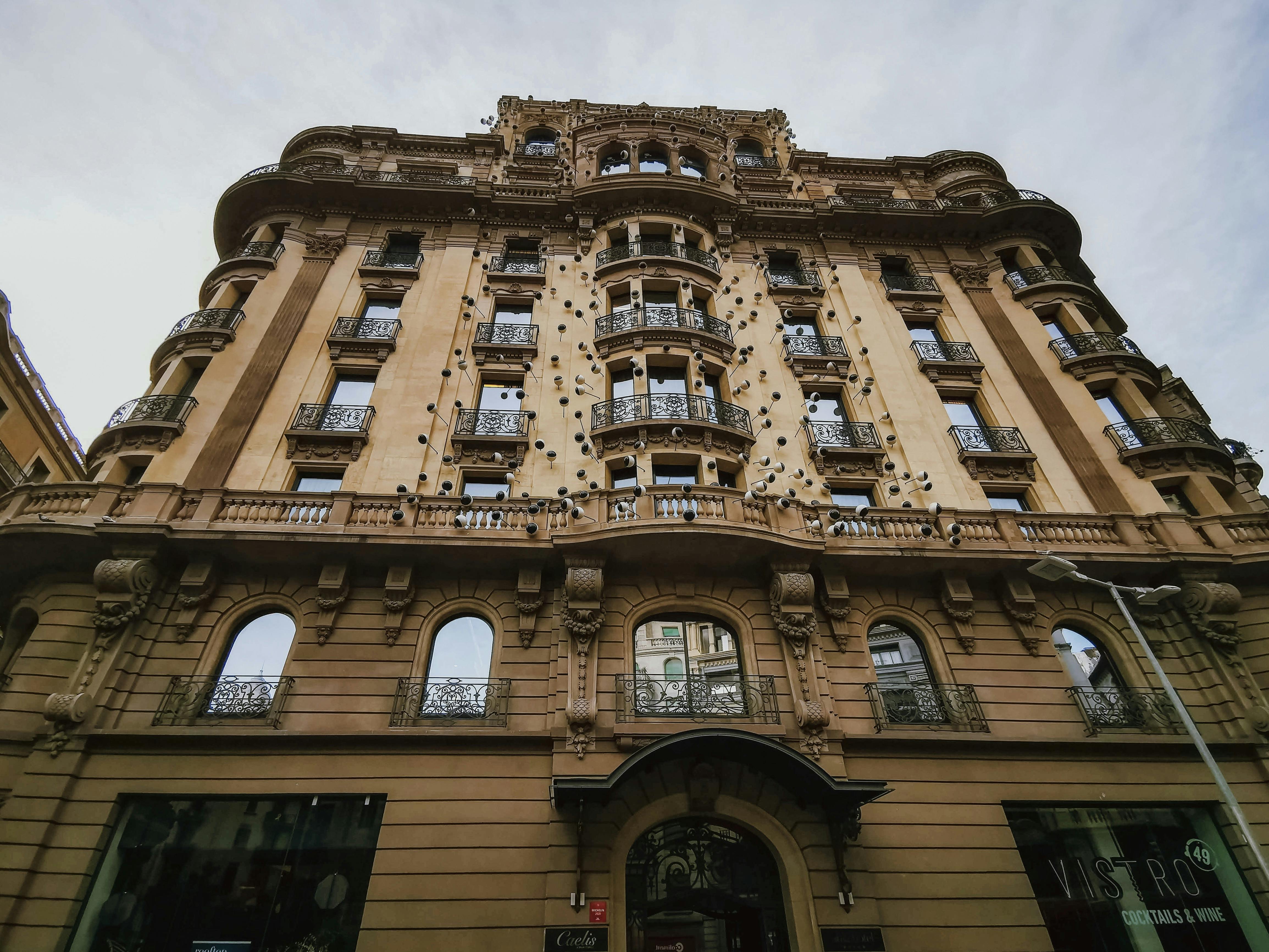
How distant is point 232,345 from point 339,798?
14.1m

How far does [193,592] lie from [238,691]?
268 cm

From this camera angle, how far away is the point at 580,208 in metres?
24.6

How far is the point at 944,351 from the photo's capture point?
2191cm

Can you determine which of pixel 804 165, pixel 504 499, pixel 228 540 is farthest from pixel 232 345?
pixel 804 165

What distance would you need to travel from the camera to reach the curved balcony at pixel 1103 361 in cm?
2042

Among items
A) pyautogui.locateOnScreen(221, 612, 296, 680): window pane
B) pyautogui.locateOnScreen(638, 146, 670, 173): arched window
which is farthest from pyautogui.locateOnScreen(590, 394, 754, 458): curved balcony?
pyautogui.locateOnScreen(638, 146, 670, 173): arched window

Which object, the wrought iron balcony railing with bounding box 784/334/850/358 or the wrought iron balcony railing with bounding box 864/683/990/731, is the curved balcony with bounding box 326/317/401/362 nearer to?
the wrought iron balcony railing with bounding box 784/334/850/358

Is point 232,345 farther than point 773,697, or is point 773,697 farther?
point 232,345

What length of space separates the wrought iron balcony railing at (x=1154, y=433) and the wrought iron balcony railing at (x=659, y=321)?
11.8 metres

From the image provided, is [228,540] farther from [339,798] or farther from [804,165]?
[804,165]

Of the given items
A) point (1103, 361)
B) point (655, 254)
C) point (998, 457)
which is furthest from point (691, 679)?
point (1103, 361)

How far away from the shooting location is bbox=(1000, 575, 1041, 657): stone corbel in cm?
1493

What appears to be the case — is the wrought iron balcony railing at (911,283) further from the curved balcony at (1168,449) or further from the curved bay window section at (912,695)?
the curved bay window section at (912,695)

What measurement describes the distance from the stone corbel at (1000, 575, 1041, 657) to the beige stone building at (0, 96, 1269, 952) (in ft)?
0.43
